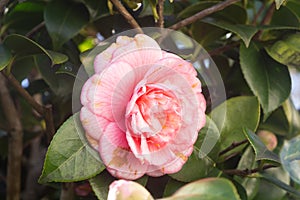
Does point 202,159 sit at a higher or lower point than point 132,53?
lower

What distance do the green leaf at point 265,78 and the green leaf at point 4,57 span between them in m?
0.37

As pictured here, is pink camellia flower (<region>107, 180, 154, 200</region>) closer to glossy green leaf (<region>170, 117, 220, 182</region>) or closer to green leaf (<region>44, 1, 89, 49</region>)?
glossy green leaf (<region>170, 117, 220, 182</region>)

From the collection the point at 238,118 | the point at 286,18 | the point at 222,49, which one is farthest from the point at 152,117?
the point at 286,18

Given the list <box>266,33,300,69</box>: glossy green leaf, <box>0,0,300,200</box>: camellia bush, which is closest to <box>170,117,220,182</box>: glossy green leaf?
<box>0,0,300,200</box>: camellia bush

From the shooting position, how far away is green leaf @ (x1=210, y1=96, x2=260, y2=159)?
2.88 feet

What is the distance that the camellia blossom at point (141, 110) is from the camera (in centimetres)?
70

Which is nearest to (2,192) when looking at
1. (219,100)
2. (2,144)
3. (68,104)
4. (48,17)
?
(2,144)

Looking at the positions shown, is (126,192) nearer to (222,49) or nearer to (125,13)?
(125,13)

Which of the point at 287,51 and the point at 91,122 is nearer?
the point at 91,122

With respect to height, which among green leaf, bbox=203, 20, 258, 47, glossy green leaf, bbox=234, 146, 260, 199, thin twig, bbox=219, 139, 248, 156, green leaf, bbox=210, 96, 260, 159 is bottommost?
glossy green leaf, bbox=234, 146, 260, 199

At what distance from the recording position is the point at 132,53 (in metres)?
0.71

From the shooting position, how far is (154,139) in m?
0.70

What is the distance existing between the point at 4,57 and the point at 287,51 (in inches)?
18.0

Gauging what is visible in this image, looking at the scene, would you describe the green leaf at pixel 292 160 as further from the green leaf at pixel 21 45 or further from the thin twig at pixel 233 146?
the green leaf at pixel 21 45
